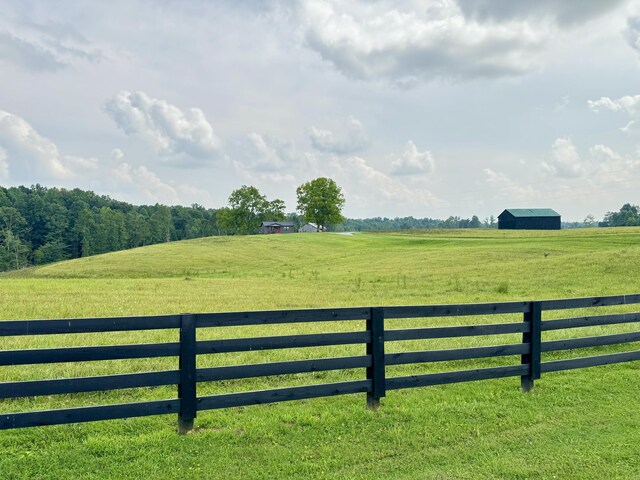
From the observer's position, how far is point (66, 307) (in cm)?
1698

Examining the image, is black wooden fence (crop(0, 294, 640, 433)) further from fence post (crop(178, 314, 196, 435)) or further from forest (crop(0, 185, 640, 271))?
forest (crop(0, 185, 640, 271))

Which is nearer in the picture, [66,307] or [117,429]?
[117,429]

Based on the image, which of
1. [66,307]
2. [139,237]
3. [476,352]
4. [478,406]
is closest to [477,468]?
[478,406]

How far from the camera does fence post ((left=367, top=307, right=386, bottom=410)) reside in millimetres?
6352

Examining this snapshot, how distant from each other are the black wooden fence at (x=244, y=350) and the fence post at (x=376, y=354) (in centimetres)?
1

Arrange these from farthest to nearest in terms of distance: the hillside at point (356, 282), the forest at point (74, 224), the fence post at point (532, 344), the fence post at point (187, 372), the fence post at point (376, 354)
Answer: the forest at point (74, 224) → the hillside at point (356, 282) → the fence post at point (532, 344) → the fence post at point (376, 354) → the fence post at point (187, 372)

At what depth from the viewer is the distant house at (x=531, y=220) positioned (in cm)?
11281

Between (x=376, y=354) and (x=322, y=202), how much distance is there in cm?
9676

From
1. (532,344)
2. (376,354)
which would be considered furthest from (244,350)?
(532,344)

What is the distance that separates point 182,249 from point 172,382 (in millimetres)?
58056

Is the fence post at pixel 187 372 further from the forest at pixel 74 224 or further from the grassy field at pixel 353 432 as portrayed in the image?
the forest at pixel 74 224

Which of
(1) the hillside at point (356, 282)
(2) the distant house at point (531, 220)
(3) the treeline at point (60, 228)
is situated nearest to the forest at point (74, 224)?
(3) the treeline at point (60, 228)

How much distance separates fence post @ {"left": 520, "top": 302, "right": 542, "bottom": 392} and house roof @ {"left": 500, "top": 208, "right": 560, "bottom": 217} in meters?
116

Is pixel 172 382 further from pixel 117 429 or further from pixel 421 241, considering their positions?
pixel 421 241
